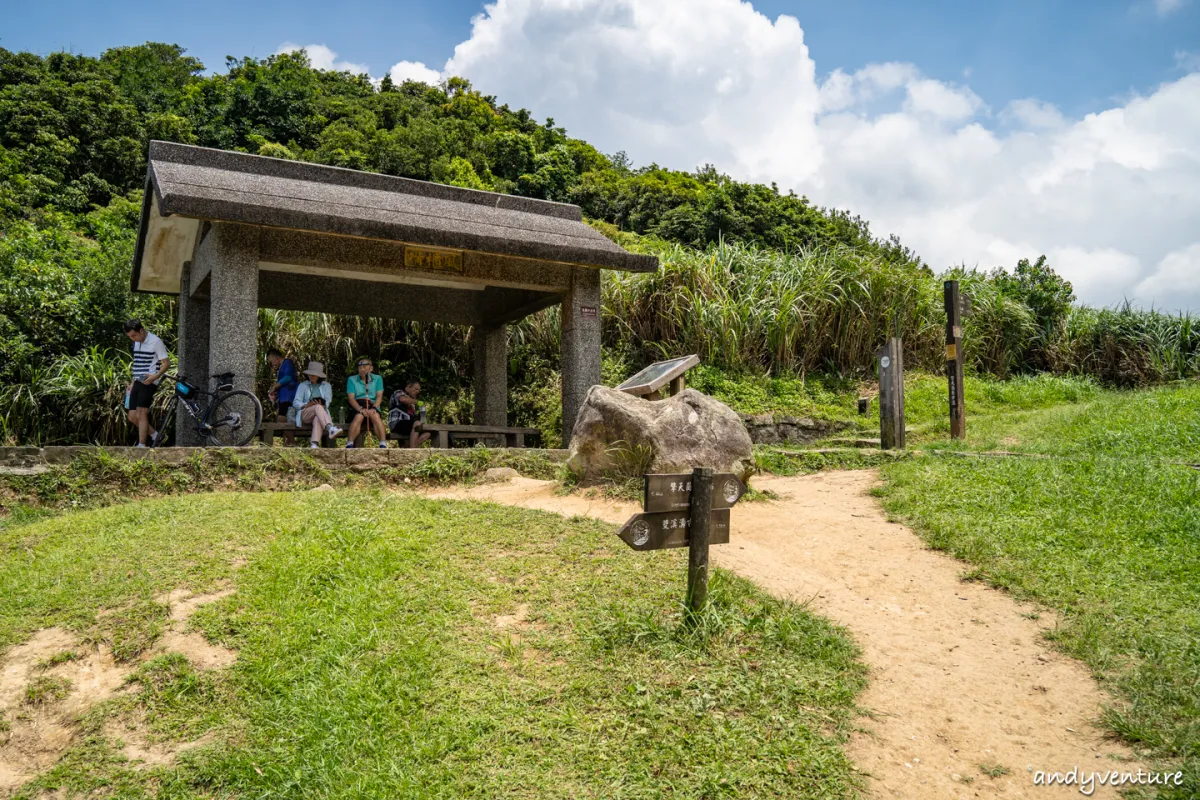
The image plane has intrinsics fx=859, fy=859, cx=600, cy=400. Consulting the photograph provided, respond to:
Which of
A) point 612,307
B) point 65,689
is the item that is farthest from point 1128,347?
point 65,689

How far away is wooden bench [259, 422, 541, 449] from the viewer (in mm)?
9789

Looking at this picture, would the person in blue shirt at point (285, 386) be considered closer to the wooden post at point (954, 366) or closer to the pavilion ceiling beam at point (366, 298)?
the pavilion ceiling beam at point (366, 298)

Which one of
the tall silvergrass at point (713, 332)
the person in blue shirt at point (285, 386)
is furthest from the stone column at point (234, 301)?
the tall silvergrass at point (713, 332)

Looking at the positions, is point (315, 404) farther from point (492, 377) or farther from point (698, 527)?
point (698, 527)

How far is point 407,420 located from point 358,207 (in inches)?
112

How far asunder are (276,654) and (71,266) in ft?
42.2

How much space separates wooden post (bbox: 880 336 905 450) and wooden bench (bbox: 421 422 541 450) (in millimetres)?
4520

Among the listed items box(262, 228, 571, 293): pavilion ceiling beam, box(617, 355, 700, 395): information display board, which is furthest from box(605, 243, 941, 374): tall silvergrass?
box(617, 355, 700, 395): information display board

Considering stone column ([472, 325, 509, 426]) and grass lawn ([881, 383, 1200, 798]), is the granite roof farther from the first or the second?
grass lawn ([881, 383, 1200, 798])

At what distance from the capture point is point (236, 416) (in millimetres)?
8484

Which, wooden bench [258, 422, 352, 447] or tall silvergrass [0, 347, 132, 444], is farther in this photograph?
tall silvergrass [0, 347, 132, 444]

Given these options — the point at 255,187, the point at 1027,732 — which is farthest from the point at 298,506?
the point at 1027,732

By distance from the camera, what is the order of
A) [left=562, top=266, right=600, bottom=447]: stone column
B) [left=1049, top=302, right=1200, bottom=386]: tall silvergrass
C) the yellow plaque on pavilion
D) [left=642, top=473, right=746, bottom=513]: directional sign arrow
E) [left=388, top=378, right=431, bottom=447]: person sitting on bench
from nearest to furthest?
[left=642, top=473, right=746, bottom=513]: directional sign arrow < the yellow plaque on pavilion < [left=562, top=266, right=600, bottom=447]: stone column < [left=388, top=378, right=431, bottom=447]: person sitting on bench < [left=1049, top=302, right=1200, bottom=386]: tall silvergrass

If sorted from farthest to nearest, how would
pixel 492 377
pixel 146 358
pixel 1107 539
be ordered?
1. pixel 492 377
2. pixel 146 358
3. pixel 1107 539
